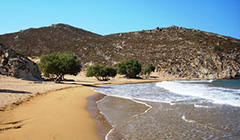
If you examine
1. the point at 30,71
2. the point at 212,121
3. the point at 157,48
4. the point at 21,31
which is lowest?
the point at 212,121

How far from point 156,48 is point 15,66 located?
69.8 meters

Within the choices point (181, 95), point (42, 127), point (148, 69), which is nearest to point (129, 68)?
point (148, 69)

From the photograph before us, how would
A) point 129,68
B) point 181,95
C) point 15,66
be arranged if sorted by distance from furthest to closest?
1. point 129,68
2. point 15,66
3. point 181,95

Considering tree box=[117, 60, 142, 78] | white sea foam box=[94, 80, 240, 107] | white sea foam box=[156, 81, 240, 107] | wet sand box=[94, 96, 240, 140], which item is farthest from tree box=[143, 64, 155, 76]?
wet sand box=[94, 96, 240, 140]

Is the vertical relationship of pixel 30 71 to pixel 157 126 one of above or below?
above

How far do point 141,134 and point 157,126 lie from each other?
4.91 feet

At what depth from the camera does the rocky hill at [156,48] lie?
3162 inches

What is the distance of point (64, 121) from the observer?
9250 mm

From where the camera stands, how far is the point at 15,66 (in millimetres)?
31797

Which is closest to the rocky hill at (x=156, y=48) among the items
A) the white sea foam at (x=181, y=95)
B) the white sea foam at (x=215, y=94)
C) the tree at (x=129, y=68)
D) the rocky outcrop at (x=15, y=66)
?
the tree at (x=129, y=68)

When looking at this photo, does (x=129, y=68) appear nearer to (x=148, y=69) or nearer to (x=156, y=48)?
(x=148, y=69)

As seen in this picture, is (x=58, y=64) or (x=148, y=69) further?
(x=148, y=69)

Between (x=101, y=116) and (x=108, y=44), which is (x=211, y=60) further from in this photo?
(x=101, y=116)

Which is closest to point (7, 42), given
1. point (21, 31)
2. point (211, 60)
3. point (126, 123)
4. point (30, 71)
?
point (21, 31)
